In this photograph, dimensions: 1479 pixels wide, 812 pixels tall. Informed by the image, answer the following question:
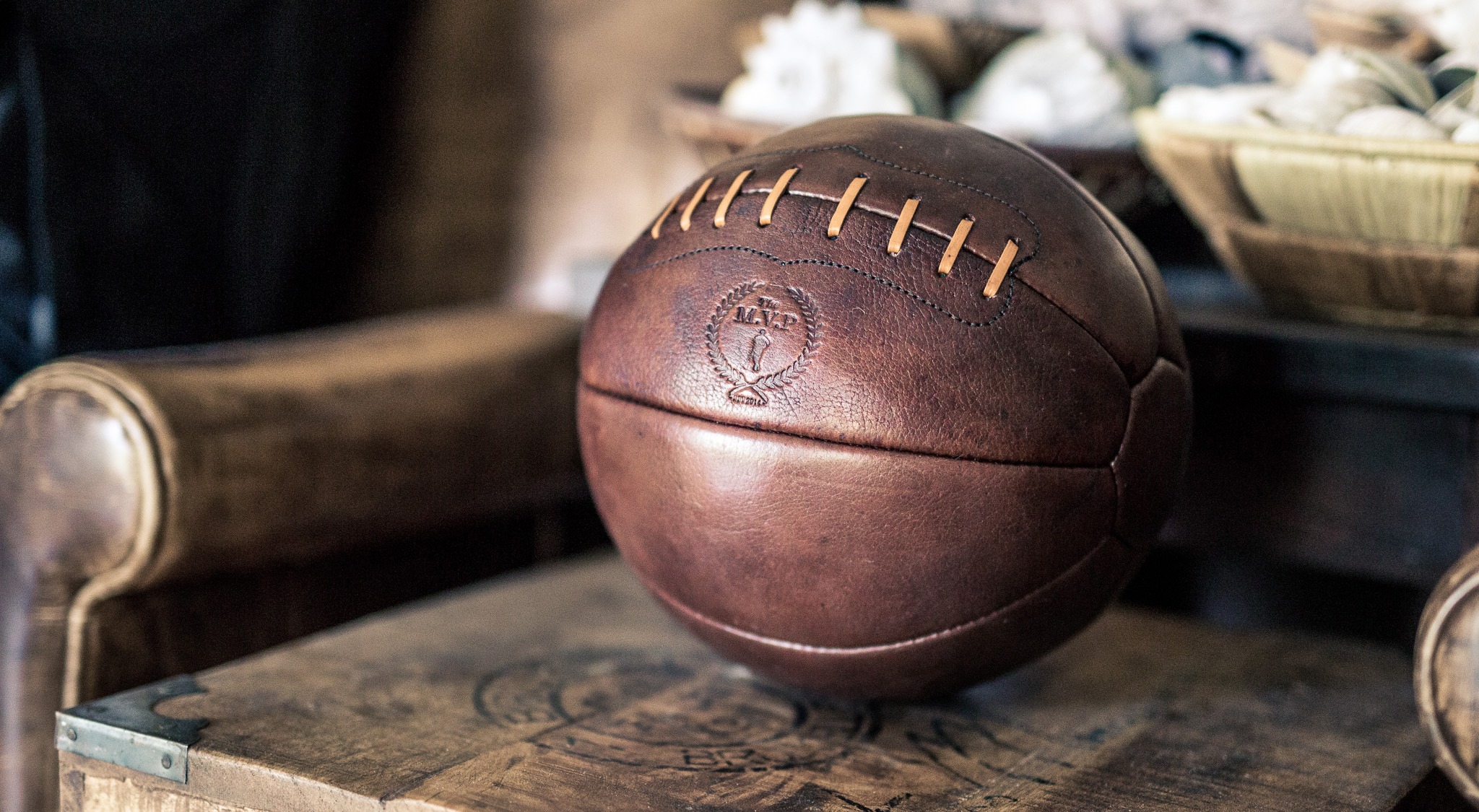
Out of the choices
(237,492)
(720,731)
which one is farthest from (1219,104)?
(237,492)

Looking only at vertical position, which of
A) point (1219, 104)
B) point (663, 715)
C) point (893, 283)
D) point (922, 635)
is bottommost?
point (663, 715)

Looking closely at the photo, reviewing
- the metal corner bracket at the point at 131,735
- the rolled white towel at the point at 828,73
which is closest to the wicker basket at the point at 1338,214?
the rolled white towel at the point at 828,73

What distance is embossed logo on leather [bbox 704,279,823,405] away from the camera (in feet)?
2.88

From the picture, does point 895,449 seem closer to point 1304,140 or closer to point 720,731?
point 720,731

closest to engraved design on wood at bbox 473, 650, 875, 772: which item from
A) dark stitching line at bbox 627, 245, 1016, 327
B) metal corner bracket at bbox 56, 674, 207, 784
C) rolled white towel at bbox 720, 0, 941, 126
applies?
metal corner bracket at bbox 56, 674, 207, 784

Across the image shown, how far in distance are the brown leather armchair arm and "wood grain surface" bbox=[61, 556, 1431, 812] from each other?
0.14m

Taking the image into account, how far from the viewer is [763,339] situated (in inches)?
34.9

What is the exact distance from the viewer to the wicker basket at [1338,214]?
1097 mm

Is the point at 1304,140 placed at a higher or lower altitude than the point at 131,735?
higher

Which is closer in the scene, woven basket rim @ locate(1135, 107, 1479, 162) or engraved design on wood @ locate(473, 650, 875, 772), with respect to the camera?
engraved design on wood @ locate(473, 650, 875, 772)

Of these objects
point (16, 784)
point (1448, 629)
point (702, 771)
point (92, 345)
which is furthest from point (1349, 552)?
point (92, 345)

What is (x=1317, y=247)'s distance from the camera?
1223mm

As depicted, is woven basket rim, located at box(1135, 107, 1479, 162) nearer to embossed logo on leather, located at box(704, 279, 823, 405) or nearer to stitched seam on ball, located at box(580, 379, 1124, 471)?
stitched seam on ball, located at box(580, 379, 1124, 471)

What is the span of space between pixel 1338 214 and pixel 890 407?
560 millimetres
